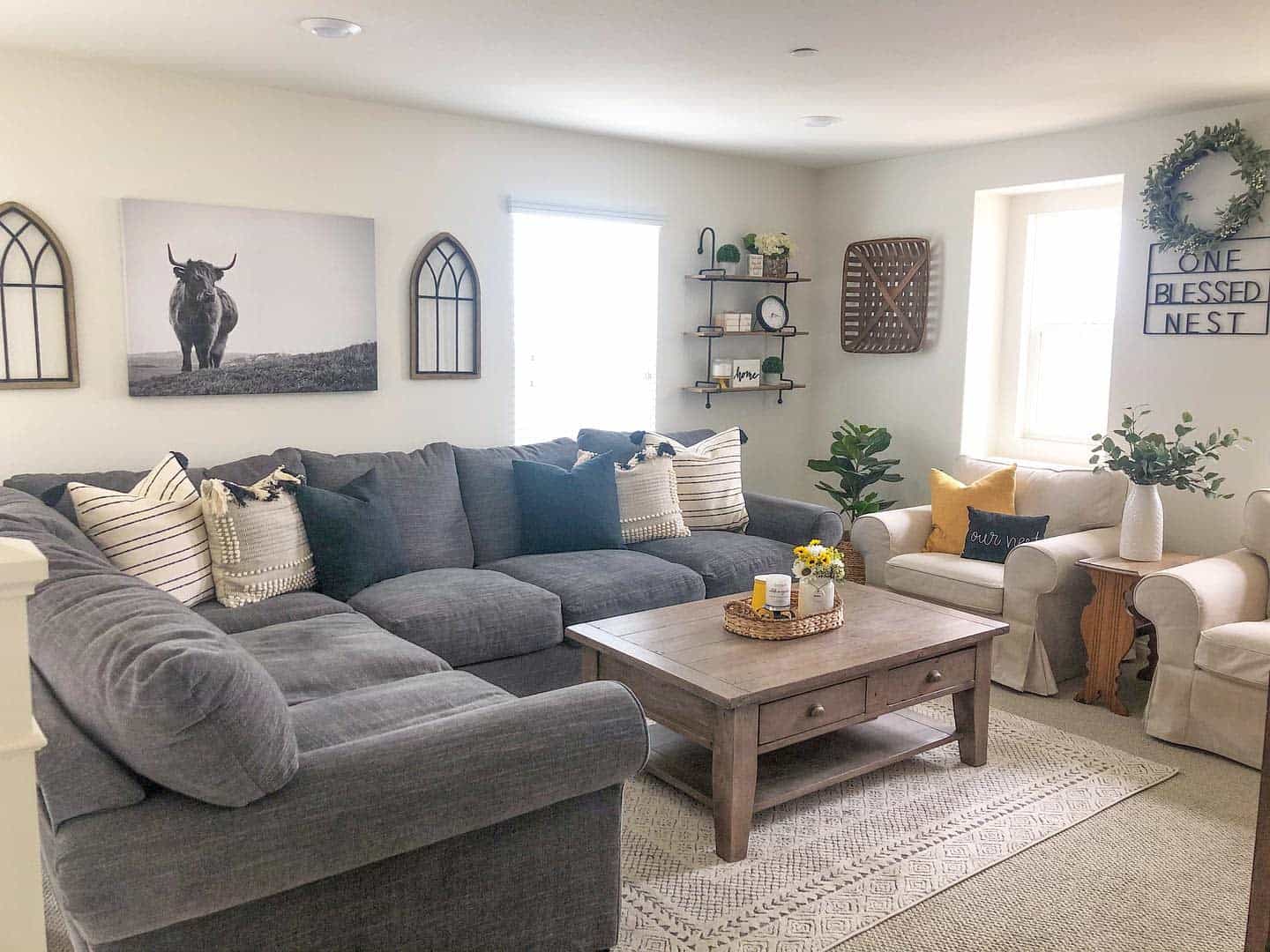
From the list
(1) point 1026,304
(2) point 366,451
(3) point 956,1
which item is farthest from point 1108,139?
(2) point 366,451

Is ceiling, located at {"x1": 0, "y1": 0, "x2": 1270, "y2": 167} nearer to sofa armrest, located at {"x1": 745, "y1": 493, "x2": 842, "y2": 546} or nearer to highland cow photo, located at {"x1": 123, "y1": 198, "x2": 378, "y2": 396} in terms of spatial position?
highland cow photo, located at {"x1": 123, "y1": 198, "x2": 378, "y2": 396}

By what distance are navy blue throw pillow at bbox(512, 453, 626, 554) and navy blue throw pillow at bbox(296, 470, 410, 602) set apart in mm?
741

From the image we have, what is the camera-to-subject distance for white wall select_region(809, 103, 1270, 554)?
4.27 m

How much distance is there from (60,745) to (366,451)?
2854 mm

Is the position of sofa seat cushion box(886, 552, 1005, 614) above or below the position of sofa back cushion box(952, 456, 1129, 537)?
below

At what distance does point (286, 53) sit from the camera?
11.6 ft

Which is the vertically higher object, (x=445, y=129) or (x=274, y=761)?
(x=445, y=129)

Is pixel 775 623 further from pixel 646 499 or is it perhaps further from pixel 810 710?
pixel 646 499

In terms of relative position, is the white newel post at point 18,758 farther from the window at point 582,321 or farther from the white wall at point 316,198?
the window at point 582,321

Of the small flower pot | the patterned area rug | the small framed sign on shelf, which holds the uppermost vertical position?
the small flower pot

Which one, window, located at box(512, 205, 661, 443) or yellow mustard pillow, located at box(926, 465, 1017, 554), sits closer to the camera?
yellow mustard pillow, located at box(926, 465, 1017, 554)

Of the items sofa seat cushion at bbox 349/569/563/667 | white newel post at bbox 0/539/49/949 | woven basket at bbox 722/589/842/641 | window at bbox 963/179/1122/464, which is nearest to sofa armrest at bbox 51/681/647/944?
white newel post at bbox 0/539/49/949

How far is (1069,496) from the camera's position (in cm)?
455

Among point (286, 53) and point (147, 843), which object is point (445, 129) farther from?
point (147, 843)
